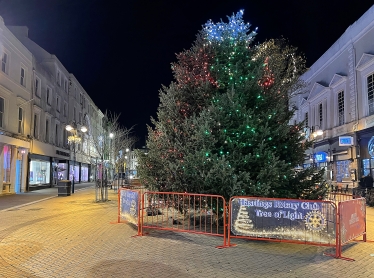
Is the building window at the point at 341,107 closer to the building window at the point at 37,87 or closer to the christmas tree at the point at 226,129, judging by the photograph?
the christmas tree at the point at 226,129

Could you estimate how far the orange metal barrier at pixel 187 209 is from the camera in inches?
336

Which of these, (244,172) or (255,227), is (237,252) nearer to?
(255,227)

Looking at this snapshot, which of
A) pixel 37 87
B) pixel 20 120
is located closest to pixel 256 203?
pixel 20 120

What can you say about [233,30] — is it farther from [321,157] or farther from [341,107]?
[321,157]

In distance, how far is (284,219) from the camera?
715 cm

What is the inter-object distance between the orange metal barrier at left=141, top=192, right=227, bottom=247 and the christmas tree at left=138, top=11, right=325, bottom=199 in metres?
0.27

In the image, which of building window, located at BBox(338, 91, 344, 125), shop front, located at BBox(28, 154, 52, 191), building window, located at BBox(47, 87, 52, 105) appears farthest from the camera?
building window, located at BBox(47, 87, 52, 105)

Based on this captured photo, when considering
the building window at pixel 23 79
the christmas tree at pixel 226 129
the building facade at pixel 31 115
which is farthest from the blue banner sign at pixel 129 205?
the building window at pixel 23 79

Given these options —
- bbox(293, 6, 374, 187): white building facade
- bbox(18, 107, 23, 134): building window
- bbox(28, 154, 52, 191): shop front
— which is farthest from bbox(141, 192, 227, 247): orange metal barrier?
bbox(28, 154, 52, 191): shop front

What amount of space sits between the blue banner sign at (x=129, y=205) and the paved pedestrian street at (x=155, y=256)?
1.21 feet

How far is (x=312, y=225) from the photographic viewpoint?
697cm

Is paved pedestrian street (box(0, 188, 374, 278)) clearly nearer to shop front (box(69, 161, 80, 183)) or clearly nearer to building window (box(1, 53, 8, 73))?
building window (box(1, 53, 8, 73))

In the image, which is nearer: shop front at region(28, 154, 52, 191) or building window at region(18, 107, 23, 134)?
building window at region(18, 107, 23, 134)

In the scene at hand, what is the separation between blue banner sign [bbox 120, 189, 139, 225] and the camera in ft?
29.6
